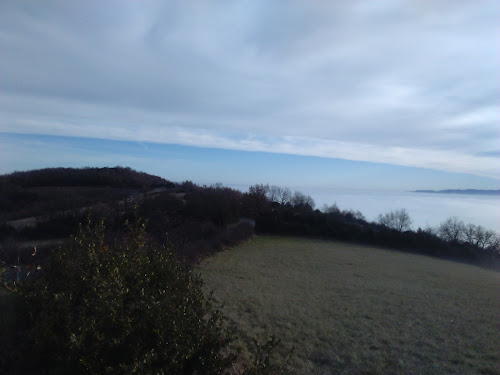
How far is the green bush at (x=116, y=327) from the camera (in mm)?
2869

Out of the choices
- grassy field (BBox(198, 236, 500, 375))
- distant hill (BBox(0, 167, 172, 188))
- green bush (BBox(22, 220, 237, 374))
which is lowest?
grassy field (BBox(198, 236, 500, 375))

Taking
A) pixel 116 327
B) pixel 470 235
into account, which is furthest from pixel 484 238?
pixel 116 327

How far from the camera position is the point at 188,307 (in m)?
3.55

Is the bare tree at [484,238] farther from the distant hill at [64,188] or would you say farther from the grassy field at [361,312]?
the distant hill at [64,188]

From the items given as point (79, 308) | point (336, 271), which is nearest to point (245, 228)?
point (336, 271)

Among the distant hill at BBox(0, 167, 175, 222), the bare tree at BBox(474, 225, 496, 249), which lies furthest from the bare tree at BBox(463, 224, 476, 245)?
the distant hill at BBox(0, 167, 175, 222)

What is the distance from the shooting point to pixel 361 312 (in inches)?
279

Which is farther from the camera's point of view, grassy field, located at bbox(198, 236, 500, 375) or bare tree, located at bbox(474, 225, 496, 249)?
bare tree, located at bbox(474, 225, 496, 249)

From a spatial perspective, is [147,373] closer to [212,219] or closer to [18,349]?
[18,349]

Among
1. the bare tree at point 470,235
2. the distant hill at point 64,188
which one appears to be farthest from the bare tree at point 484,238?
the distant hill at point 64,188

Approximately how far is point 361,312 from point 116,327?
5602 mm

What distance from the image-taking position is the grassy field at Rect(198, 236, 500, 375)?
15.6ft

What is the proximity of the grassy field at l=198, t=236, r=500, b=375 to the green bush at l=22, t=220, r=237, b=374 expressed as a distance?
1706 millimetres

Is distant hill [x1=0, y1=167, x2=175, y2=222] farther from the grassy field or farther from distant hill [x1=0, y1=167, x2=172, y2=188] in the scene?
the grassy field
